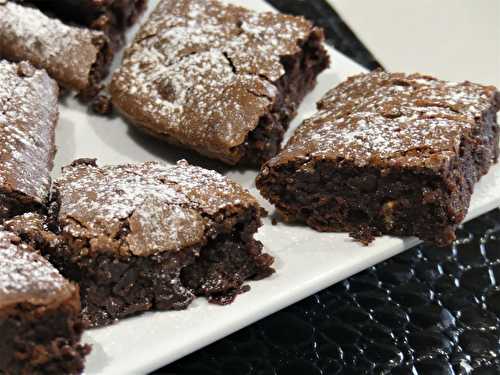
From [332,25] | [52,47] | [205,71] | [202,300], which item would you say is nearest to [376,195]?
[202,300]

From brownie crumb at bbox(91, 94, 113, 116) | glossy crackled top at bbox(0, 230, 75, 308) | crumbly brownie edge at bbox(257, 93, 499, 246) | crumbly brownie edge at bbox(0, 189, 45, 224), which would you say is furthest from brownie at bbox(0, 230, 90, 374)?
brownie crumb at bbox(91, 94, 113, 116)

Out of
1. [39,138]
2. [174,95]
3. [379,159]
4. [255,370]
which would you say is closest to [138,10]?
[174,95]

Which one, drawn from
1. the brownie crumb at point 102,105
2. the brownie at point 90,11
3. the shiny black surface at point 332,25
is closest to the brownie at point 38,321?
the brownie crumb at point 102,105

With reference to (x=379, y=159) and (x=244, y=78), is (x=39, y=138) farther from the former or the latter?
(x=379, y=159)

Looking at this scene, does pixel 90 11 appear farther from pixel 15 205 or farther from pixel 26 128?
pixel 15 205

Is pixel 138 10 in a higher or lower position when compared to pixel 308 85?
lower

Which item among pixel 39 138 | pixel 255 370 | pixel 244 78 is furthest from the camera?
pixel 244 78

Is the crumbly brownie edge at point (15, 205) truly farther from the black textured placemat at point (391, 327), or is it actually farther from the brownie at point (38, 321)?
the black textured placemat at point (391, 327)
